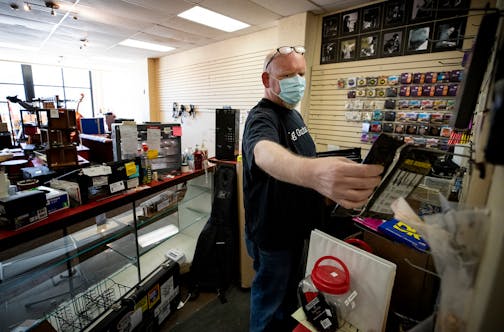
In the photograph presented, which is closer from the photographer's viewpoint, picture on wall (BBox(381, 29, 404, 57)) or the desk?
the desk

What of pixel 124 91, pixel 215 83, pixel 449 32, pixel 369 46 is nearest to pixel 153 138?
pixel 369 46

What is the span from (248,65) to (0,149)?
210 inches

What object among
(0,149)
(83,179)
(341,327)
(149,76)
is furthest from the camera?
(149,76)

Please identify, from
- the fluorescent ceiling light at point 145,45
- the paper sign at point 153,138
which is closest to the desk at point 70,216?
the paper sign at point 153,138

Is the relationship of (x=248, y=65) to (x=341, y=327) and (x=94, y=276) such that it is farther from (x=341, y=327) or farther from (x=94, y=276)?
(x=341, y=327)

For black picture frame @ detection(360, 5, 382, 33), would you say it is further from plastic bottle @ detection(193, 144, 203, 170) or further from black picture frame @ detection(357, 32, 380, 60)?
plastic bottle @ detection(193, 144, 203, 170)

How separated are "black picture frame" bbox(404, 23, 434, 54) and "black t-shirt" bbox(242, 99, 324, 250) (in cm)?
244

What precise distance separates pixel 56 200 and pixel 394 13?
3.95m

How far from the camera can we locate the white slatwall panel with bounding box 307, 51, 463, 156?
9.46 feet

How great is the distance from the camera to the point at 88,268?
80.4 inches

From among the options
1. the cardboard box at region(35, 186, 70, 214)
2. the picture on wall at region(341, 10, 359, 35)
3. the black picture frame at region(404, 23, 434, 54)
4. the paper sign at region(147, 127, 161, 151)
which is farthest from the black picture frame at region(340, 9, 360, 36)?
the cardboard box at region(35, 186, 70, 214)

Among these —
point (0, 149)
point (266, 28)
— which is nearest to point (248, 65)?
point (266, 28)

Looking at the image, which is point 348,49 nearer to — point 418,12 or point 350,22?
point 350,22

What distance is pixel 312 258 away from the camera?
4.51ft
